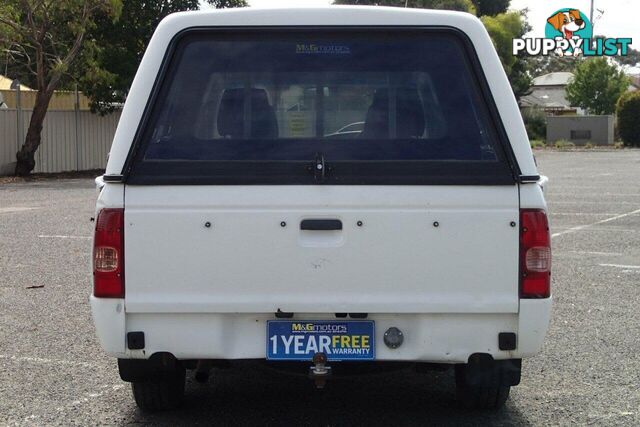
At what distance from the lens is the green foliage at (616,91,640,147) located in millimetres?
51656

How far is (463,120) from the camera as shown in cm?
482

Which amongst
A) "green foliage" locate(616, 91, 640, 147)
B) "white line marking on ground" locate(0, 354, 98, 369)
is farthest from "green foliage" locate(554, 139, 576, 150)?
"white line marking on ground" locate(0, 354, 98, 369)

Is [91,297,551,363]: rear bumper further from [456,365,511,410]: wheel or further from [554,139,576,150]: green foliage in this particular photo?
[554,139,576,150]: green foliage

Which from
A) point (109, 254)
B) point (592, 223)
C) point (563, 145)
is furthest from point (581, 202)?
point (563, 145)

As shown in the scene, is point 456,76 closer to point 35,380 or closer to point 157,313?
point 157,313

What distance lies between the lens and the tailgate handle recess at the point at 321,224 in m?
4.64

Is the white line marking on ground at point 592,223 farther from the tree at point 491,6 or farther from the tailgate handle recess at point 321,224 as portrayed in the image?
the tree at point 491,6

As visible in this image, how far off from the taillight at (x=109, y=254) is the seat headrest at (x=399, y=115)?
47.1 inches

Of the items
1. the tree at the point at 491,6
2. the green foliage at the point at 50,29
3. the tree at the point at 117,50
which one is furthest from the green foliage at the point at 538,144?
the green foliage at the point at 50,29

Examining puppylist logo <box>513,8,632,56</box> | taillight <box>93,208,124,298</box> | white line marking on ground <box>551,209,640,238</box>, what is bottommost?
white line marking on ground <box>551,209,640,238</box>

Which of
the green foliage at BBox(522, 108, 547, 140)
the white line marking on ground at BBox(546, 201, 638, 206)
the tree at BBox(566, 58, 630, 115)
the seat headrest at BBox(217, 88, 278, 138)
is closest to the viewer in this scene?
the seat headrest at BBox(217, 88, 278, 138)

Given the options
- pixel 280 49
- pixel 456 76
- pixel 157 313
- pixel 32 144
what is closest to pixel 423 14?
pixel 456 76

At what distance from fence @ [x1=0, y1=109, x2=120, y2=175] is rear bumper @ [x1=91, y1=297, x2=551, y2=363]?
23.5 metres

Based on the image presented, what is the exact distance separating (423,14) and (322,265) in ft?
4.14
